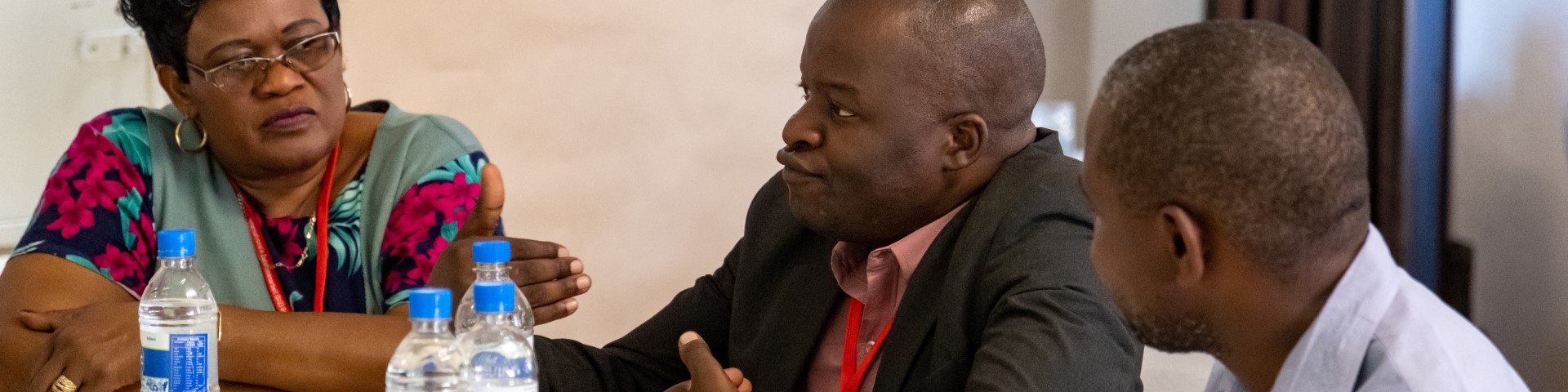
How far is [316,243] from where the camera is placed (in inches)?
90.4

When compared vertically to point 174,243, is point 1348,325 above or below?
below

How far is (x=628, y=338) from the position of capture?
6.88 feet

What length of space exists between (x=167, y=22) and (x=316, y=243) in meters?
0.45

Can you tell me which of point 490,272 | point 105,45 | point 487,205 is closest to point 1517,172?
point 487,205

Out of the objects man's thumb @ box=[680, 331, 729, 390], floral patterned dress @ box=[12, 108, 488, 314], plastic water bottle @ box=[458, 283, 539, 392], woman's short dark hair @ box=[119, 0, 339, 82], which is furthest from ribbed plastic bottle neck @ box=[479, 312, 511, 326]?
woman's short dark hair @ box=[119, 0, 339, 82]

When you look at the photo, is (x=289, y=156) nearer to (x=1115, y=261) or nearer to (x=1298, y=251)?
(x=1115, y=261)

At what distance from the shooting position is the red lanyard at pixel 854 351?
1757mm

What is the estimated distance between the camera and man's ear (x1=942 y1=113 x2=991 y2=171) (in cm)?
171

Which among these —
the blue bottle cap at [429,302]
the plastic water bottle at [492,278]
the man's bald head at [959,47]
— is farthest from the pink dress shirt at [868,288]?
the blue bottle cap at [429,302]

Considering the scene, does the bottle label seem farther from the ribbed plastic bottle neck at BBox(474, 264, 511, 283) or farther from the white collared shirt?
the white collared shirt

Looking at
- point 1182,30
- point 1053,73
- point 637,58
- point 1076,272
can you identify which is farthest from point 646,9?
point 1182,30

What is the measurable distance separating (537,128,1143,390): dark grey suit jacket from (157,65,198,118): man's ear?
87 centimetres

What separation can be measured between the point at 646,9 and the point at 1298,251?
2.64 meters

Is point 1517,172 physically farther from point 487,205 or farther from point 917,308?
point 487,205
